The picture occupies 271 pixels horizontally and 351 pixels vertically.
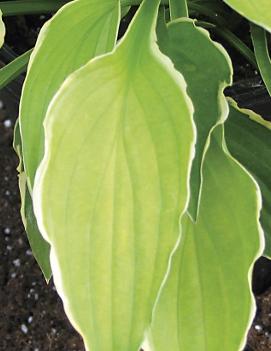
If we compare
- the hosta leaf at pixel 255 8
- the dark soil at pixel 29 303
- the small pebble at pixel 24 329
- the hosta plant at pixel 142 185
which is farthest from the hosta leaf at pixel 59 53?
the small pebble at pixel 24 329

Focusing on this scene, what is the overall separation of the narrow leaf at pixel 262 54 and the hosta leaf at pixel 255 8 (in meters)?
0.14

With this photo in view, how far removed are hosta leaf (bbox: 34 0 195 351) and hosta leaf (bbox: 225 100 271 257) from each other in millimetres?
180

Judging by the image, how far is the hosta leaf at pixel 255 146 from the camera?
26.2 inches

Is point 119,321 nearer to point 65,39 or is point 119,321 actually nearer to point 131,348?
point 131,348

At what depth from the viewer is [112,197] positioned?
0.51 m

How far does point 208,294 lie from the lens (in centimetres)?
57

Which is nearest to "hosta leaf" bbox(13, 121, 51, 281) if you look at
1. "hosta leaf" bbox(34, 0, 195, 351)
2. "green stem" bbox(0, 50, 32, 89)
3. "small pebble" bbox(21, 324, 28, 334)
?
"green stem" bbox(0, 50, 32, 89)

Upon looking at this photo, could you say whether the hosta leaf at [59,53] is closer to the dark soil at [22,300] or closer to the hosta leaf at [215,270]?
the hosta leaf at [215,270]

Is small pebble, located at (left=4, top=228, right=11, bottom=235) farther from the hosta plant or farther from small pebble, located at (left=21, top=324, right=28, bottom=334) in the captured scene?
the hosta plant

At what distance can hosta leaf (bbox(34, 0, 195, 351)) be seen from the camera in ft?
1.62

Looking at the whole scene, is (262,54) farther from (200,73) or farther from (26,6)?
(26,6)

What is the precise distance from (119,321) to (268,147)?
0.25 meters

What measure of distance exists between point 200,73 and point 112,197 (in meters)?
0.13

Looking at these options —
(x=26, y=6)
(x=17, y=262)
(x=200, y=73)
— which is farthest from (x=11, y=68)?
(x=17, y=262)
